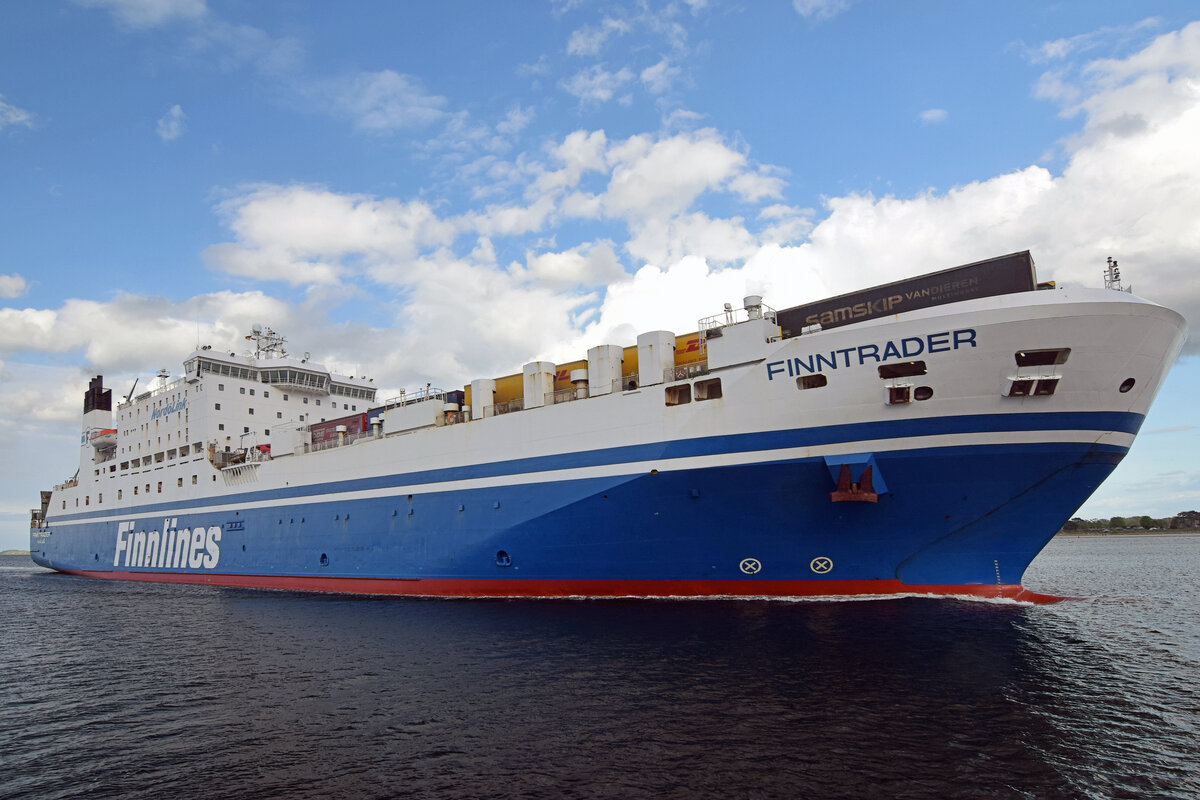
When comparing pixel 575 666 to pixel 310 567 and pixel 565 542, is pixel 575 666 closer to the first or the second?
pixel 565 542

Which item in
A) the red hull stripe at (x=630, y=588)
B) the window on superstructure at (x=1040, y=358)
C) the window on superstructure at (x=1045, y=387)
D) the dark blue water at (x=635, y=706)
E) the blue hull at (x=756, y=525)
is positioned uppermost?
the window on superstructure at (x=1040, y=358)

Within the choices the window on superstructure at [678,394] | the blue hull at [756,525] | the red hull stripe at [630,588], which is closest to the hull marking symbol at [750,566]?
the blue hull at [756,525]

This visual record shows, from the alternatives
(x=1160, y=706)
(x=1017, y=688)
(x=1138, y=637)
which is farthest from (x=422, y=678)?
(x=1138, y=637)

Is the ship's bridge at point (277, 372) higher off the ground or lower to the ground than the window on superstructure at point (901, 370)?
higher

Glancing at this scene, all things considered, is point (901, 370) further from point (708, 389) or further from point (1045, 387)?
point (708, 389)

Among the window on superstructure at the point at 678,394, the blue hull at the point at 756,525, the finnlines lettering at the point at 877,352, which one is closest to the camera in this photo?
the finnlines lettering at the point at 877,352

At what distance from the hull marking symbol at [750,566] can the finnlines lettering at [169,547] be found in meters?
28.1

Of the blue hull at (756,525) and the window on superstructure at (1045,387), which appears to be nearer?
the window on superstructure at (1045,387)

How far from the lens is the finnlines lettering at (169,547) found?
34.6 metres

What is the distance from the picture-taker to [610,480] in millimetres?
19938

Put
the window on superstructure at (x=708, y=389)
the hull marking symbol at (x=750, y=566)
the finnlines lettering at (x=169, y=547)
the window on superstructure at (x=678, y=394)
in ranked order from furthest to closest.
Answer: the finnlines lettering at (x=169, y=547), the window on superstructure at (x=678, y=394), the window on superstructure at (x=708, y=389), the hull marking symbol at (x=750, y=566)

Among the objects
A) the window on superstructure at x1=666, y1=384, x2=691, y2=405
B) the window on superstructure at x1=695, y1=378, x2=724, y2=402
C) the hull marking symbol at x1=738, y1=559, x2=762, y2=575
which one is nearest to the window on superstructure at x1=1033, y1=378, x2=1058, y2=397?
the window on superstructure at x1=695, y1=378, x2=724, y2=402

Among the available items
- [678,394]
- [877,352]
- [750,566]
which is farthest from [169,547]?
[877,352]

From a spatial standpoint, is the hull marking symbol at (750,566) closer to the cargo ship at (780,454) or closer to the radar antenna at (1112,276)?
the cargo ship at (780,454)
